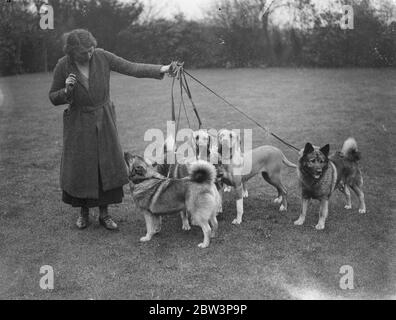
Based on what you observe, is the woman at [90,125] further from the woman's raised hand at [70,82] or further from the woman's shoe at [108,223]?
the woman's shoe at [108,223]

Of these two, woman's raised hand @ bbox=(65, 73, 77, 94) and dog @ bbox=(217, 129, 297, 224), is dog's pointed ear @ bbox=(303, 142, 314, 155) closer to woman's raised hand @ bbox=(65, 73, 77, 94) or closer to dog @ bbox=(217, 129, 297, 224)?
dog @ bbox=(217, 129, 297, 224)

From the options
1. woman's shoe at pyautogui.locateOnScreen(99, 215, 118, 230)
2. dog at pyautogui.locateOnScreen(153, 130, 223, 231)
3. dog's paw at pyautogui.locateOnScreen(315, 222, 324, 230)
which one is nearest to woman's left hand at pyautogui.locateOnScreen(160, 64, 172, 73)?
dog at pyautogui.locateOnScreen(153, 130, 223, 231)

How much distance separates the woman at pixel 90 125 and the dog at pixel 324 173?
2231mm

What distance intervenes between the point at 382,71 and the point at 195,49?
30.2 feet

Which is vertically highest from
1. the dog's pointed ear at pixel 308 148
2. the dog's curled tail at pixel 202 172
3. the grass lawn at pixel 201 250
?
the dog's pointed ear at pixel 308 148

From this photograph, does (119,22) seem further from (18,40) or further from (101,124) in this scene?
(101,124)

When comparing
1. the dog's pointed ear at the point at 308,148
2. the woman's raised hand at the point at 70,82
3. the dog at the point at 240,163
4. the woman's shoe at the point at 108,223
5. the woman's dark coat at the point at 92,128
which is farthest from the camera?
the dog at the point at 240,163

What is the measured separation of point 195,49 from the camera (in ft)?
73.4

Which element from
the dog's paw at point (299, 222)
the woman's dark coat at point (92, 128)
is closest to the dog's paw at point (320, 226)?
the dog's paw at point (299, 222)

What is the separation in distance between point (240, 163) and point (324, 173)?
3.88ft

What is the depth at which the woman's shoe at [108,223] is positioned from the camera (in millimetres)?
6016

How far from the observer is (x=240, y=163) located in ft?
20.5

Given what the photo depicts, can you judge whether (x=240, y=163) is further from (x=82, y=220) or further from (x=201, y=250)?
(x=82, y=220)
